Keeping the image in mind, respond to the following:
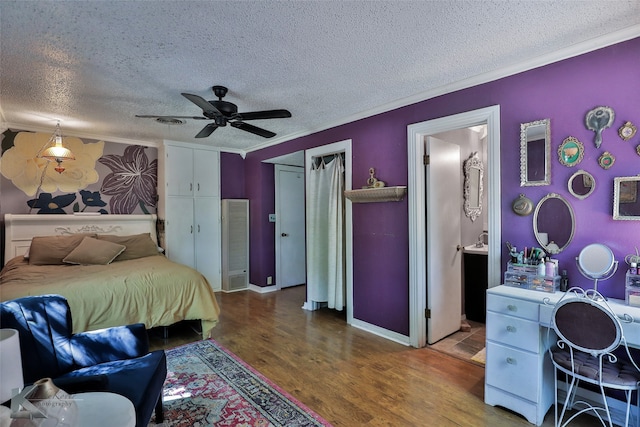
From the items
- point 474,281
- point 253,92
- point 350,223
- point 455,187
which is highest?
point 253,92

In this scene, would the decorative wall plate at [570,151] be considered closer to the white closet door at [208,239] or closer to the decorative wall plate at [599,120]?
the decorative wall plate at [599,120]

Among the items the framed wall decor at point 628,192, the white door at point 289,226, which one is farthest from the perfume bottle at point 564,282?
the white door at point 289,226

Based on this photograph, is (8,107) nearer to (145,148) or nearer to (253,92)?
(145,148)

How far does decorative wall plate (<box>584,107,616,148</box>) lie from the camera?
209 centimetres

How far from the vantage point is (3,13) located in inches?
71.0

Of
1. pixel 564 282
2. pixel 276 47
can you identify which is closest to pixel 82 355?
pixel 276 47

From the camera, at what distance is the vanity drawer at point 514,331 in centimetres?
204

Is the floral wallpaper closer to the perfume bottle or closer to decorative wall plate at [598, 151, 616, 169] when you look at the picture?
the perfume bottle

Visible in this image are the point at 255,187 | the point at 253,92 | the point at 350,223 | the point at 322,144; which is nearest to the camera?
the point at 253,92

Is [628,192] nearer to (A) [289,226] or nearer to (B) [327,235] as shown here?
(B) [327,235]

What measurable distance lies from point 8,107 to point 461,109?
15.0 feet

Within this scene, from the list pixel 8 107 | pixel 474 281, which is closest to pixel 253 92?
pixel 8 107

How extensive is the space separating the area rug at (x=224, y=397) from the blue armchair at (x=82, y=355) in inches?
9.0

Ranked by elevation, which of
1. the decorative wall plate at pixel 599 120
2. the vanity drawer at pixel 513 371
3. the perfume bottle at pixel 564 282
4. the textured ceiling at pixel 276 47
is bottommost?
the vanity drawer at pixel 513 371
